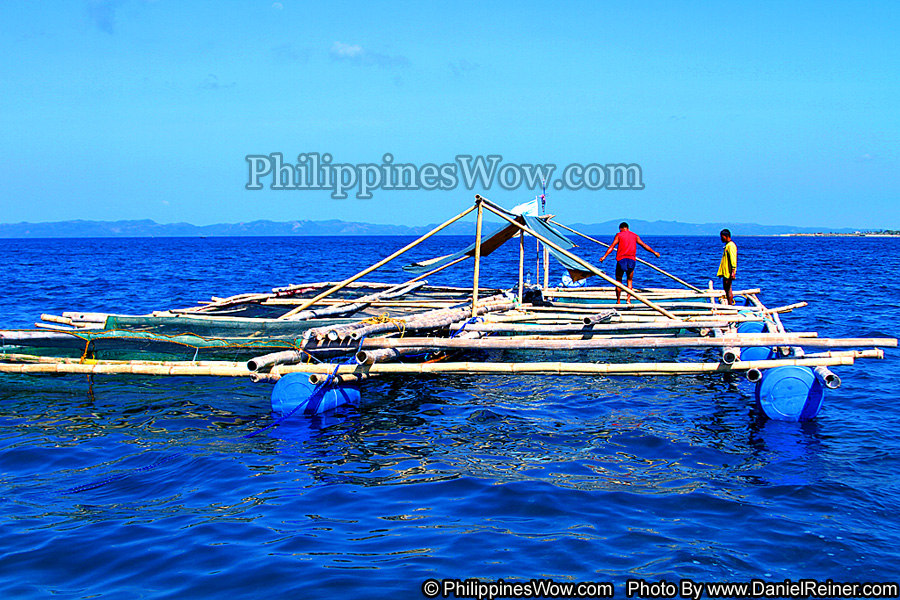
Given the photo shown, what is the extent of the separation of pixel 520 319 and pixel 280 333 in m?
4.52

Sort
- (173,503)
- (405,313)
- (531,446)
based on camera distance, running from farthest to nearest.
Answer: (405,313) < (531,446) < (173,503)

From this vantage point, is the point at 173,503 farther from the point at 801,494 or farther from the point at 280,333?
the point at 801,494

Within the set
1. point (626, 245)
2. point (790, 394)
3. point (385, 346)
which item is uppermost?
point (626, 245)

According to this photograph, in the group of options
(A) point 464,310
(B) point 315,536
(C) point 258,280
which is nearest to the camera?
(B) point 315,536

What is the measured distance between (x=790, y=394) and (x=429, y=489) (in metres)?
5.07

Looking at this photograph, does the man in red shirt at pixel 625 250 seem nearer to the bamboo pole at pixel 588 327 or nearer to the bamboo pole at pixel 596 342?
the bamboo pole at pixel 588 327

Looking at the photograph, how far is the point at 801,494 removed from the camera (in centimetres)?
698

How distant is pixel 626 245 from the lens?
15.6 m

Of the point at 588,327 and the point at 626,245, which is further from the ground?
the point at 626,245

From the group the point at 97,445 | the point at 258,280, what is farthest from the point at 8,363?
the point at 258,280

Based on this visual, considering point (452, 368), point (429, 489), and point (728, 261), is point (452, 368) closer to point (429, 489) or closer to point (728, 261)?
point (429, 489)

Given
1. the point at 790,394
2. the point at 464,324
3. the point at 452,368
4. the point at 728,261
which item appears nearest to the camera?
the point at 790,394

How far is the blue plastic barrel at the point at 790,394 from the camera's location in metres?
9.02

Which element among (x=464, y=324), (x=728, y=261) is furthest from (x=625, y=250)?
(x=464, y=324)
